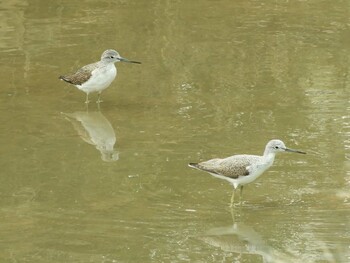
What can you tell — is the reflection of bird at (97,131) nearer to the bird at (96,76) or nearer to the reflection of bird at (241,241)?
the bird at (96,76)

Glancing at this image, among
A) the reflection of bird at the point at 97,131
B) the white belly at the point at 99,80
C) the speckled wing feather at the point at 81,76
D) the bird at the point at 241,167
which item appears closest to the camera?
the bird at the point at 241,167

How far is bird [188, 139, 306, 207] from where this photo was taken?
12.0m

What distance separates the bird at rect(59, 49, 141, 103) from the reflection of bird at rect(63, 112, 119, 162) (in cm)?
45

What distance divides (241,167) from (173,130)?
276 centimetres

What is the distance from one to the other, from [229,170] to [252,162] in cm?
28

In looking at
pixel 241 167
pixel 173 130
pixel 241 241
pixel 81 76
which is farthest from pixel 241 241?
pixel 81 76

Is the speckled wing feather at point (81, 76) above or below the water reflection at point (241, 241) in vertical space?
below

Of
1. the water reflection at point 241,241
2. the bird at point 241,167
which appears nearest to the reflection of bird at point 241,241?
the water reflection at point 241,241

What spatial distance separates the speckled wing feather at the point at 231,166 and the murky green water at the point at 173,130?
0.34 metres

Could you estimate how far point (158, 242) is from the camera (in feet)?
36.1

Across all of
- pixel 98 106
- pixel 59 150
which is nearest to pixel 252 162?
pixel 59 150

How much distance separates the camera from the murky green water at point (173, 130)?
1115cm

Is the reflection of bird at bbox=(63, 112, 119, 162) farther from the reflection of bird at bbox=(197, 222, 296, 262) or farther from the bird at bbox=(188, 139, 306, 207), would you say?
the reflection of bird at bbox=(197, 222, 296, 262)

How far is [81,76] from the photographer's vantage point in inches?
630
